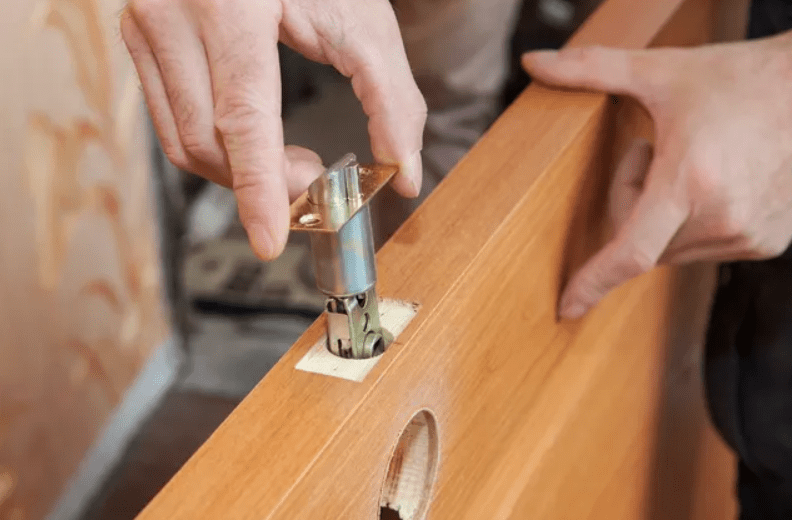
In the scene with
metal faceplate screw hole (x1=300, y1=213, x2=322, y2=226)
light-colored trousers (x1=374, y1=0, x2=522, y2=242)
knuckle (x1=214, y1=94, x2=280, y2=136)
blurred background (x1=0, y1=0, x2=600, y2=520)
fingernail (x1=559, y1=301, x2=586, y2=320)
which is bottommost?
Result: blurred background (x1=0, y1=0, x2=600, y2=520)

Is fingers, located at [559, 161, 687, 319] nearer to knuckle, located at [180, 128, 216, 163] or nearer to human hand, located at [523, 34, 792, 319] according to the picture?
human hand, located at [523, 34, 792, 319]

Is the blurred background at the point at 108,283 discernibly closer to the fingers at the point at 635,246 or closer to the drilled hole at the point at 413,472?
the fingers at the point at 635,246

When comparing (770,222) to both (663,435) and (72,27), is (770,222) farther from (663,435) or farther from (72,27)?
(72,27)

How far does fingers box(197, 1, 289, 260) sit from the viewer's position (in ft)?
1.17

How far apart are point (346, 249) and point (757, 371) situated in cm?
55

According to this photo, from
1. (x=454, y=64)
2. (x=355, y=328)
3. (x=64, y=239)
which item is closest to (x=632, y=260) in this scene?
(x=355, y=328)

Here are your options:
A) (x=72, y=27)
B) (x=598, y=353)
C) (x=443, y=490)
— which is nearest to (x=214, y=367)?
(x=72, y=27)

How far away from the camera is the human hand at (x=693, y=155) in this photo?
523 mm

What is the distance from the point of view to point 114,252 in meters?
1.40

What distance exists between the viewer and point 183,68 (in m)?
0.43

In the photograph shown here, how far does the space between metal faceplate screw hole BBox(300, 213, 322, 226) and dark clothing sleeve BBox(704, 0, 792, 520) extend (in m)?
0.52

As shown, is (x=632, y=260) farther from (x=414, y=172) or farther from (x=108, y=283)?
(x=108, y=283)

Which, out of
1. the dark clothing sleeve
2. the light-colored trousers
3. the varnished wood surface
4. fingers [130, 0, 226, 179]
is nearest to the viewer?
the varnished wood surface

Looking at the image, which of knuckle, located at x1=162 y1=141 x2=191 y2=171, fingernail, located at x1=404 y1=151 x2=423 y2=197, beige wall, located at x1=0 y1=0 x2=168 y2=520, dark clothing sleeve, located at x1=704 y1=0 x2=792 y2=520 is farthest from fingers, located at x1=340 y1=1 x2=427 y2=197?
beige wall, located at x1=0 y1=0 x2=168 y2=520
